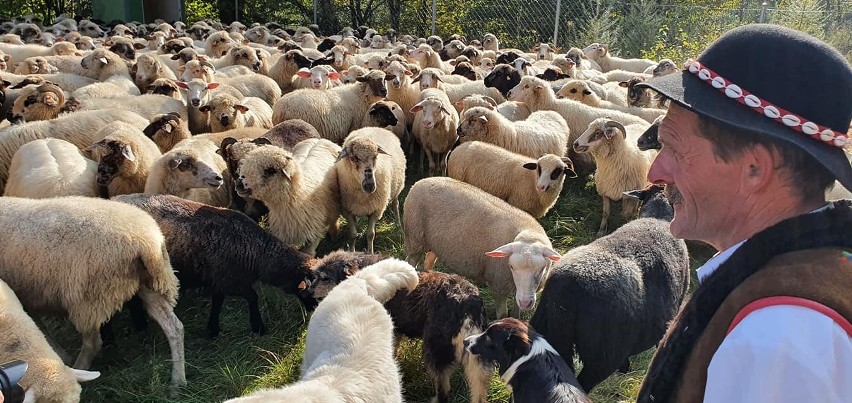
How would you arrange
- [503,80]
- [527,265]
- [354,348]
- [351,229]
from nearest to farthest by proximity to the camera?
[354,348]
[527,265]
[351,229]
[503,80]

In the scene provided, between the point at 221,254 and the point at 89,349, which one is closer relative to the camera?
the point at 89,349

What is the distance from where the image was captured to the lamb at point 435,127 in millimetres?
7109

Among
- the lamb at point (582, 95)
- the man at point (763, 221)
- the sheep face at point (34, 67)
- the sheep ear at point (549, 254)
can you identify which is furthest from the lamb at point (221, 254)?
the sheep face at point (34, 67)

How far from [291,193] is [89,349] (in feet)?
6.29

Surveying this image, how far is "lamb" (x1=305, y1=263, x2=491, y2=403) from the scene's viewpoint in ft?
11.5

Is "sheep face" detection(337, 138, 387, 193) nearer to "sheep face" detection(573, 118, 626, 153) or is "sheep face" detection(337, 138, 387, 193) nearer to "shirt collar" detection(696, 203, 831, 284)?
"sheep face" detection(573, 118, 626, 153)

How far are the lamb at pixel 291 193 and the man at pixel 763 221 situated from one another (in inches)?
159

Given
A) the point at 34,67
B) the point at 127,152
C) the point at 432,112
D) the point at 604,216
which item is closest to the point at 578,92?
the point at 432,112

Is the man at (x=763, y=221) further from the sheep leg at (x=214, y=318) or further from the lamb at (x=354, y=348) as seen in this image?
the sheep leg at (x=214, y=318)

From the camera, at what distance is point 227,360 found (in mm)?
4008

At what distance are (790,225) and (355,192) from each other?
14.9ft

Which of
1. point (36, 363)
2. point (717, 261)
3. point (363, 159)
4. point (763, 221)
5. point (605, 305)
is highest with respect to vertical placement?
point (763, 221)

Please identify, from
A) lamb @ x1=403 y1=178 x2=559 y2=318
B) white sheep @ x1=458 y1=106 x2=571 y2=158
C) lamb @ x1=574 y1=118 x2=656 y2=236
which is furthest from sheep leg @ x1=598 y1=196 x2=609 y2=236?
lamb @ x1=403 y1=178 x2=559 y2=318

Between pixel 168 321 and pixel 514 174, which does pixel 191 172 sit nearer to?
pixel 168 321
